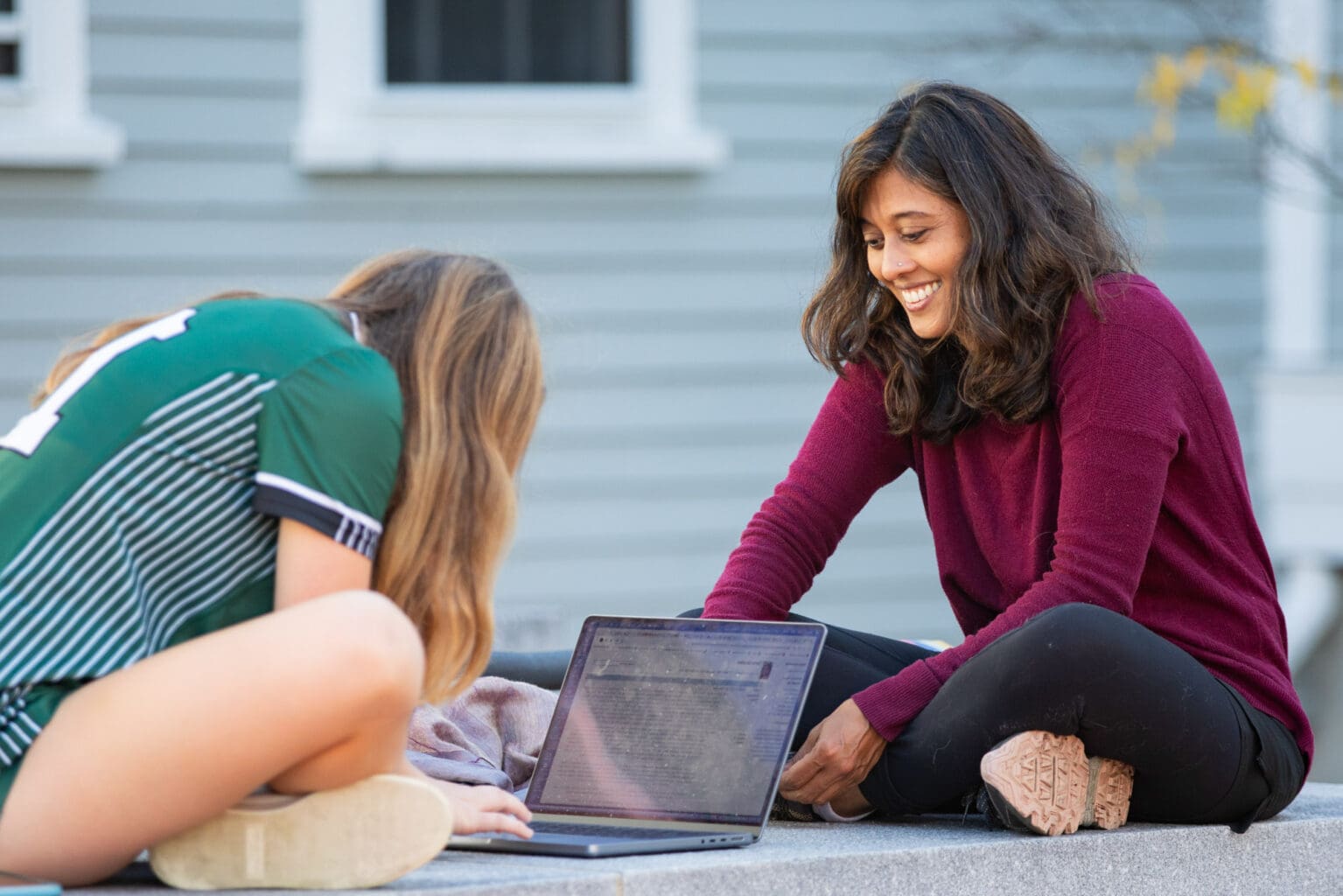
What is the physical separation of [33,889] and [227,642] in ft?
1.04

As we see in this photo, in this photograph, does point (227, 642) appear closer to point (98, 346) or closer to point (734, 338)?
point (98, 346)

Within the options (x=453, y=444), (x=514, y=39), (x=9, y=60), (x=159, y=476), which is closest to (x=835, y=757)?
(x=453, y=444)

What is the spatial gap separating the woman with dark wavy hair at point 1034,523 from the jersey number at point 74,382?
1166 millimetres

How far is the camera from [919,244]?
292cm

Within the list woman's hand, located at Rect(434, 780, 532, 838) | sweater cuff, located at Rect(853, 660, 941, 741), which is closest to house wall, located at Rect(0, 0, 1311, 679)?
sweater cuff, located at Rect(853, 660, 941, 741)

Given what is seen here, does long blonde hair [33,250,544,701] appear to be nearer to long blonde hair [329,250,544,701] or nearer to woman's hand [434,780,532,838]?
long blonde hair [329,250,544,701]

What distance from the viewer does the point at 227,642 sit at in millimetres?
2008

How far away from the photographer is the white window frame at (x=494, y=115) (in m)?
5.98

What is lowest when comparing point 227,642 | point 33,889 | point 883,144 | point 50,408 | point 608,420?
point 608,420

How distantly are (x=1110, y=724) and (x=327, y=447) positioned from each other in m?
1.21

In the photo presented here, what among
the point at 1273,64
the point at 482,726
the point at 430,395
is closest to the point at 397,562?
the point at 430,395

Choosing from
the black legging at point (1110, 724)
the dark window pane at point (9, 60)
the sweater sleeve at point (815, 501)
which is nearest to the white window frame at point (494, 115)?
the dark window pane at point (9, 60)

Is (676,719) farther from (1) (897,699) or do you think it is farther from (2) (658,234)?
(2) (658,234)

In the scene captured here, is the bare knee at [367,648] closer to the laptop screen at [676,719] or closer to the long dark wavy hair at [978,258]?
the laptop screen at [676,719]
